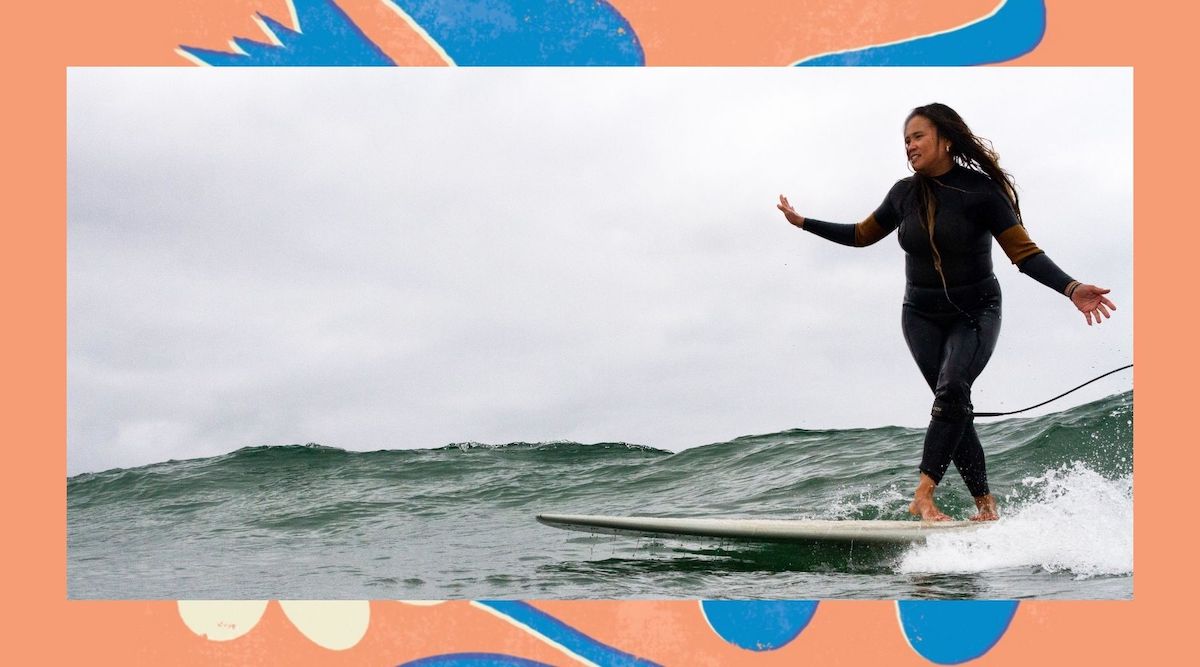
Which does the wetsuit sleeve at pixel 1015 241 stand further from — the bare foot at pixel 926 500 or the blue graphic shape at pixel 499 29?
the blue graphic shape at pixel 499 29

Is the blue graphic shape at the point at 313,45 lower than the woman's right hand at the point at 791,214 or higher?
higher

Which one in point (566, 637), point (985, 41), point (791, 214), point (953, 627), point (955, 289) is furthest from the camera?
Result: point (791, 214)

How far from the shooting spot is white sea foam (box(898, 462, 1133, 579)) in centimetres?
447

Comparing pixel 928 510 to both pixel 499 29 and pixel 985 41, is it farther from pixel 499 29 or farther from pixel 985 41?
pixel 499 29

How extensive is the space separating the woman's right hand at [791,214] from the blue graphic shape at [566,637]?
6.29 feet

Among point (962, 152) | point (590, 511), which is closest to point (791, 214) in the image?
point (962, 152)

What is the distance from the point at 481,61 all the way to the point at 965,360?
234 cm

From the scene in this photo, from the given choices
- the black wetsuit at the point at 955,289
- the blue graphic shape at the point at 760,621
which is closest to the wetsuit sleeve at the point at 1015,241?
the black wetsuit at the point at 955,289

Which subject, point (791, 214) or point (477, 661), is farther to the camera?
point (791, 214)

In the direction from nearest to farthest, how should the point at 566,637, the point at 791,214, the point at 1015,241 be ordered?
1. the point at 566,637
2. the point at 1015,241
3. the point at 791,214

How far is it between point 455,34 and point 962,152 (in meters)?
2.15

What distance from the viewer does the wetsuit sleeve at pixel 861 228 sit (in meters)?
4.68

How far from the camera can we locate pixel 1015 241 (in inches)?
173

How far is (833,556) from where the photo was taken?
4555 mm
